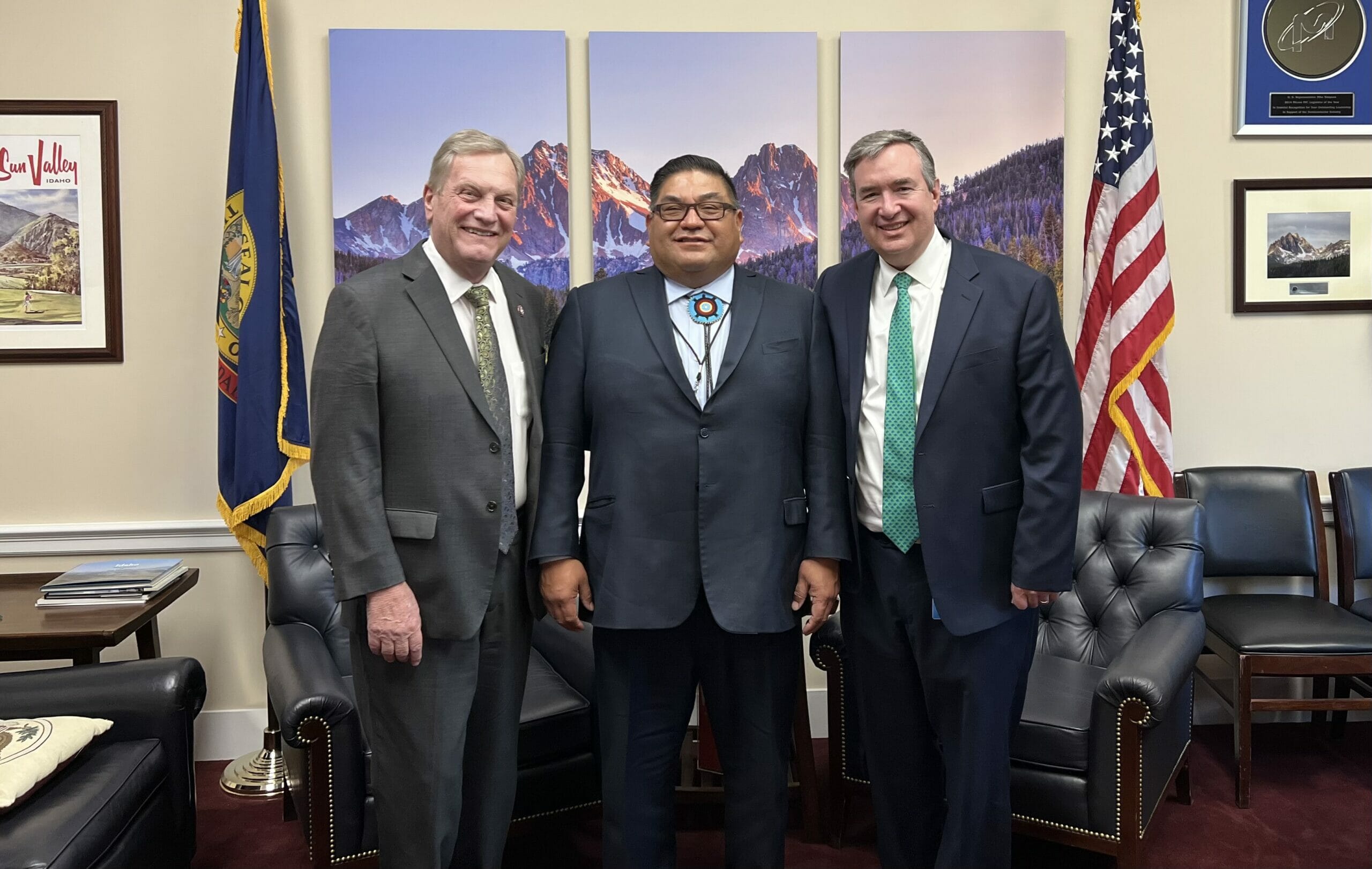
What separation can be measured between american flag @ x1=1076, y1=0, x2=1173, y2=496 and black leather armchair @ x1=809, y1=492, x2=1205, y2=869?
0.30m

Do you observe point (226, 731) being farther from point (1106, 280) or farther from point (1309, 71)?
point (1309, 71)

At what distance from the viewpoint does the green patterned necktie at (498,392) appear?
1.83 metres

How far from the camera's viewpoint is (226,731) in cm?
341

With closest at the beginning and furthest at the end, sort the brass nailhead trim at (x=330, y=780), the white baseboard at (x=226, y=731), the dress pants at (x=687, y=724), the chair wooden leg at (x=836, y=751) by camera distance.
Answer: the dress pants at (x=687, y=724) → the brass nailhead trim at (x=330, y=780) → the chair wooden leg at (x=836, y=751) → the white baseboard at (x=226, y=731)

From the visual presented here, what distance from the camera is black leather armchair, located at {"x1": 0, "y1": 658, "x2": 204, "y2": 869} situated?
197 centimetres

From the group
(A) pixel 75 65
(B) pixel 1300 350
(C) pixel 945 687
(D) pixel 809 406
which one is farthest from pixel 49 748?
(B) pixel 1300 350

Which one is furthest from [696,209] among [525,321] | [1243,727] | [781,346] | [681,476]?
[1243,727]

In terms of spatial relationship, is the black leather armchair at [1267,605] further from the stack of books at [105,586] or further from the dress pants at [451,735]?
the stack of books at [105,586]

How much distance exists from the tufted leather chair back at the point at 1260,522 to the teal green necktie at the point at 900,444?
196 centimetres

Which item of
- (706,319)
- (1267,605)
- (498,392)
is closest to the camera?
(498,392)

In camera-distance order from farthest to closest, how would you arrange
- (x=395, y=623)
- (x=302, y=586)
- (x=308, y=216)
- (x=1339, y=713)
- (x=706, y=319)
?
(x=1339, y=713), (x=308, y=216), (x=302, y=586), (x=706, y=319), (x=395, y=623)

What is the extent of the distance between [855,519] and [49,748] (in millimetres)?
1802

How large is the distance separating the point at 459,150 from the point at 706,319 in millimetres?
589

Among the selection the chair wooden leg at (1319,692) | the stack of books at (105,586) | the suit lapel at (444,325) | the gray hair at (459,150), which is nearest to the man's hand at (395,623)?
the suit lapel at (444,325)
